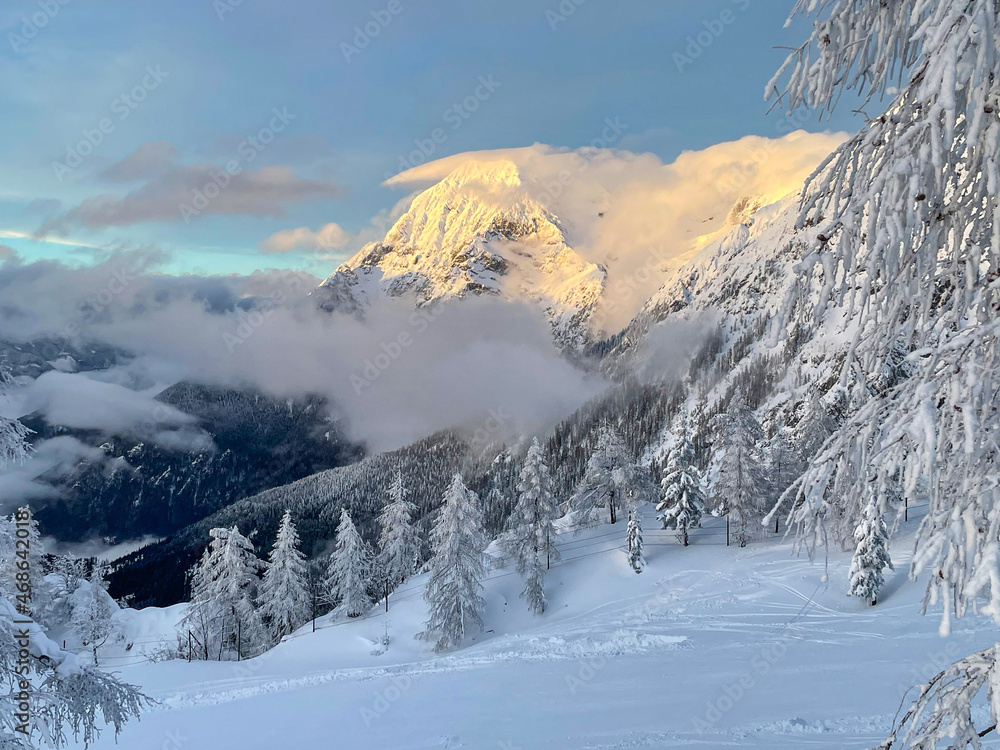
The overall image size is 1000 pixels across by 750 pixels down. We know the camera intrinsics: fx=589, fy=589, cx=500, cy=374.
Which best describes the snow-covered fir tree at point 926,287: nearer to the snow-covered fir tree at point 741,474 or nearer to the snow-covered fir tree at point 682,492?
the snow-covered fir tree at point 741,474

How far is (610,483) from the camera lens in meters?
50.2

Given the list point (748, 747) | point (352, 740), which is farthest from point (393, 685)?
point (748, 747)

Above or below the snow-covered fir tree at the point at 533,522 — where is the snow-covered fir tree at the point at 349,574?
below

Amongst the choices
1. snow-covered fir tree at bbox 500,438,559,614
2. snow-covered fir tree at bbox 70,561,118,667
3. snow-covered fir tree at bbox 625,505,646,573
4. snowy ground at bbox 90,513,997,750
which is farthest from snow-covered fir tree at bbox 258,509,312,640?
snow-covered fir tree at bbox 625,505,646,573

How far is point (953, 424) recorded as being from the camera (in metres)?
2.41

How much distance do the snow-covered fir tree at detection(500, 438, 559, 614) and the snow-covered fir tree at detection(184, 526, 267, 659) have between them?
21.9 metres

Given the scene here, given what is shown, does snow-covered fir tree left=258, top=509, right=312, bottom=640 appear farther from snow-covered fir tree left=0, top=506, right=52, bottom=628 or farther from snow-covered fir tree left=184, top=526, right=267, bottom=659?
snow-covered fir tree left=0, top=506, right=52, bottom=628

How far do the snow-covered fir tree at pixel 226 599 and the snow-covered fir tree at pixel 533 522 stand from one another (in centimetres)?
2188

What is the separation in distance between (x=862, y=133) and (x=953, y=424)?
4.36 feet

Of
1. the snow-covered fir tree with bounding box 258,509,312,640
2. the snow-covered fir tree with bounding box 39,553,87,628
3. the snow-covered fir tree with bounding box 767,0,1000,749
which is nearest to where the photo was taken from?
the snow-covered fir tree with bounding box 767,0,1000,749

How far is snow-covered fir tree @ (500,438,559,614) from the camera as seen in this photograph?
1687 inches

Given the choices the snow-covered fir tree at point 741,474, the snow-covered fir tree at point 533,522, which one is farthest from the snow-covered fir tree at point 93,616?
the snow-covered fir tree at point 741,474

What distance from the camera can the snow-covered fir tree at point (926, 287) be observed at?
2.17m

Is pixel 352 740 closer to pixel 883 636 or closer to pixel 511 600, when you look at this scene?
pixel 883 636
